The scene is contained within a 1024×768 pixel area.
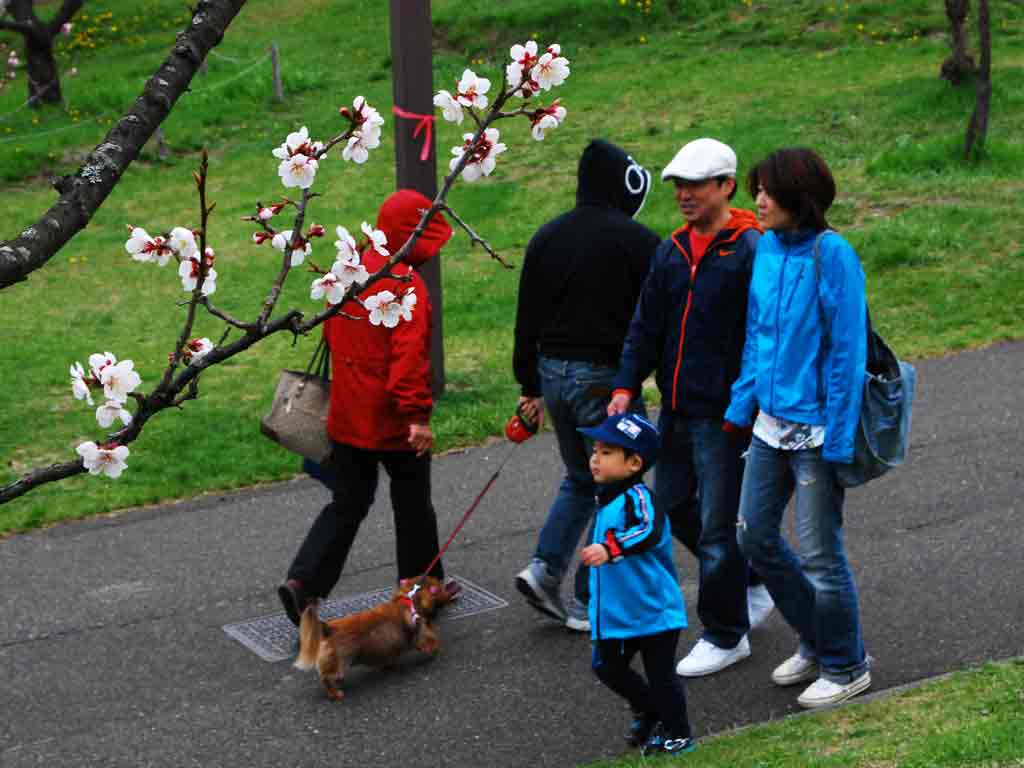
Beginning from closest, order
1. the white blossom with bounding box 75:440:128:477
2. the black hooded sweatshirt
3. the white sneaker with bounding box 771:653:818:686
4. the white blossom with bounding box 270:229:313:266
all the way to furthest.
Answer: the white blossom with bounding box 75:440:128:477, the white blossom with bounding box 270:229:313:266, the white sneaker with bounding box 771:653:818:686, the black hooded sweatshirt

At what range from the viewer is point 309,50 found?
2519 cm

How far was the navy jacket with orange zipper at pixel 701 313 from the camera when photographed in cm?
530

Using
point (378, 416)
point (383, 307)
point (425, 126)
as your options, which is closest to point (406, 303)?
point (383, 307)

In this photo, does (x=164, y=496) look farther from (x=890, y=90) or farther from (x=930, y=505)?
(x=890, y=90)

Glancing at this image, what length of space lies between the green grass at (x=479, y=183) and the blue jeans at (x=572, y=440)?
9.43 feet

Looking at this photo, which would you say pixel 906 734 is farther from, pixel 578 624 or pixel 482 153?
pixel 482 153

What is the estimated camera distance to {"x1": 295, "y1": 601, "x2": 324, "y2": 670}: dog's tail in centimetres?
550

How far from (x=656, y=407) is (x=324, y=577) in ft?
12.6

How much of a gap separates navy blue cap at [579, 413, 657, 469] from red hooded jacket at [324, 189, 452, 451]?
1224 mm

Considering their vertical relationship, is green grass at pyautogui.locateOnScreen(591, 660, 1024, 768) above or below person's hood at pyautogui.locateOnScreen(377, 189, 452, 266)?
below

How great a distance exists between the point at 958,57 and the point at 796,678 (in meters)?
13.2

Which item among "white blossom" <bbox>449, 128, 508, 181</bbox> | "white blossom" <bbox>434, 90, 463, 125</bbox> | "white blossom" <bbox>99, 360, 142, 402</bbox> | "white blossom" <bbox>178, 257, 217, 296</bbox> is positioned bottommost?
"white blossom" <bbox>99, 360, 142, 402</bbox>

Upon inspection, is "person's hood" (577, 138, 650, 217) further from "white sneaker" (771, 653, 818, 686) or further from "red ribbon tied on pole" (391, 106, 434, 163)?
"red ribbon tied on pole" (391, 106, 434, 163)

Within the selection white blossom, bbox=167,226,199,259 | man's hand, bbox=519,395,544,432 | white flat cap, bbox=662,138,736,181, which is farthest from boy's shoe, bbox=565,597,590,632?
white blossom, bbox=167,226,199,259
